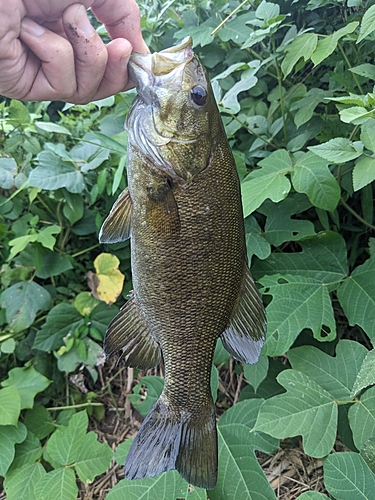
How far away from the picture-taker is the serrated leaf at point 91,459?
138 centimetres

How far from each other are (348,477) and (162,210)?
2.65ft

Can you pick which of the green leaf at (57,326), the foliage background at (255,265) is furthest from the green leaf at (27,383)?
the green leaf at (57,326)

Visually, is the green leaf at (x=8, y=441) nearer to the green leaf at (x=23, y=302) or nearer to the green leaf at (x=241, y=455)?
the green leaf at (x=23, y=302)

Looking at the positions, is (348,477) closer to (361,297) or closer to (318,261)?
(361,297)

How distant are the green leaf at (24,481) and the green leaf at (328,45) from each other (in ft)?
5.33

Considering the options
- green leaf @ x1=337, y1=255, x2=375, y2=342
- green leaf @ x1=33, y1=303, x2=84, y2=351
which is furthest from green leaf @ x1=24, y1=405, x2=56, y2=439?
green leaf @ x1=337, y1=255, x2=375, y2=342

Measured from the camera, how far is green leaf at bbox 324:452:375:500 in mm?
1021

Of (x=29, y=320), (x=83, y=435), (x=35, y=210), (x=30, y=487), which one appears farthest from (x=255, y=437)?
(x=35, y=210)

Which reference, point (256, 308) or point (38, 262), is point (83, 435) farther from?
point (256, 308)

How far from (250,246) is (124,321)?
0.55 m

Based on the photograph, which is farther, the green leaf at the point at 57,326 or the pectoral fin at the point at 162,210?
the green leaf at the point at 57,326

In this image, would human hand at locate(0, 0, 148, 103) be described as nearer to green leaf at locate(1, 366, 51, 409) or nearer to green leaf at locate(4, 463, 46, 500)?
green leaf at locate(1, 366, 51, 409)

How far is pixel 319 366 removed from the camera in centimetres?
127

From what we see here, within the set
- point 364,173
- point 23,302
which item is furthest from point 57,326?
point 364,173
